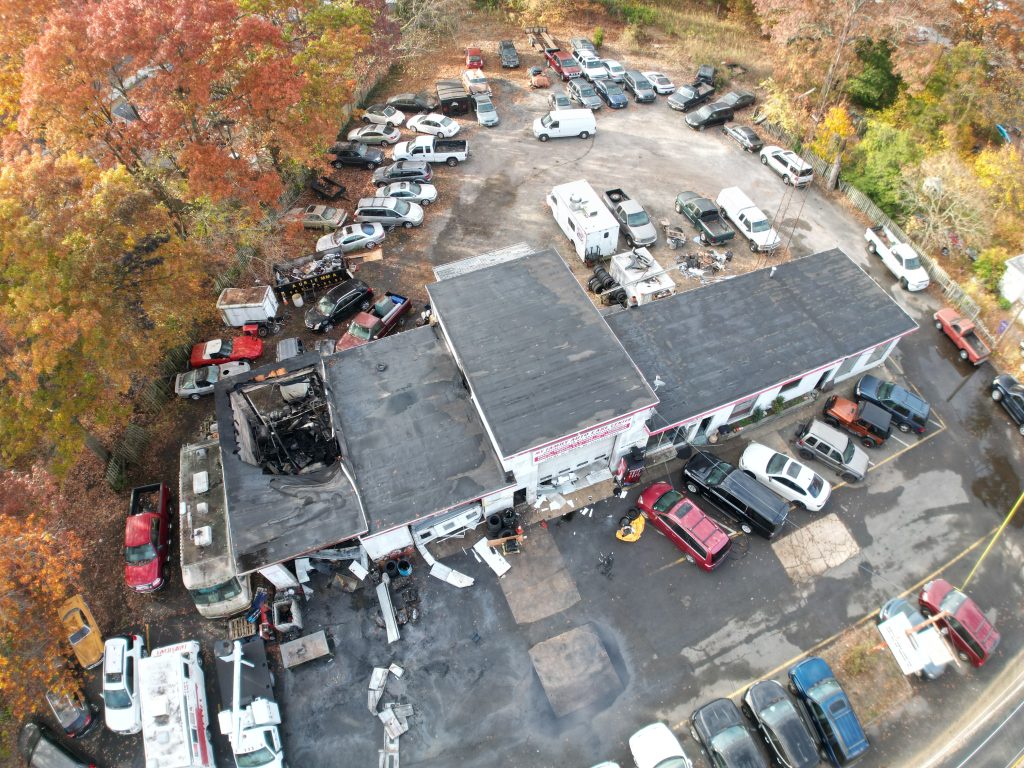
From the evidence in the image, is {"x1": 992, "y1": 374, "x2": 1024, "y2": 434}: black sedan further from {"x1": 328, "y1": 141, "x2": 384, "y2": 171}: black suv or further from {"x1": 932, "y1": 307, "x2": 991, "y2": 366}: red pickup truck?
{"x1": 328, "y1": 141, "x2": 384, "y2": 171}: black suv

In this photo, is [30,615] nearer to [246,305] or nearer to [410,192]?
[246,305]

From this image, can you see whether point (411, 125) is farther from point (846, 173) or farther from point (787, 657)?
point (787, 657)

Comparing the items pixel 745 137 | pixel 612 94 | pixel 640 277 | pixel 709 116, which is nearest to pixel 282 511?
pixel 640 277

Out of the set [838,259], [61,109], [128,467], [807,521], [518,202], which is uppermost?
[61,109]

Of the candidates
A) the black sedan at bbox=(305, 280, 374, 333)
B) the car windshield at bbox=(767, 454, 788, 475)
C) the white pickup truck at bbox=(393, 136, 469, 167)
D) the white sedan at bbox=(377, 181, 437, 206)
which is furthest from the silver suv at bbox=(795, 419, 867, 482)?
the white pickup truck at bbox=(393, 136, 469, 167)

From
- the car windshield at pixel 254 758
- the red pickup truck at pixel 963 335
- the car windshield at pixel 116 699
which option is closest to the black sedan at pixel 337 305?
the car windshield at pixel 116 699

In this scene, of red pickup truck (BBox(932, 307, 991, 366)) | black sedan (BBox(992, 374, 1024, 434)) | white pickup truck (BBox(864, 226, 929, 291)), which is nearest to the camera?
black sedan (BBox(992, 374, 1024, 434))

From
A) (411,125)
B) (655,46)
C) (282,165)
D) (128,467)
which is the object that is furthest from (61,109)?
(655,46)
